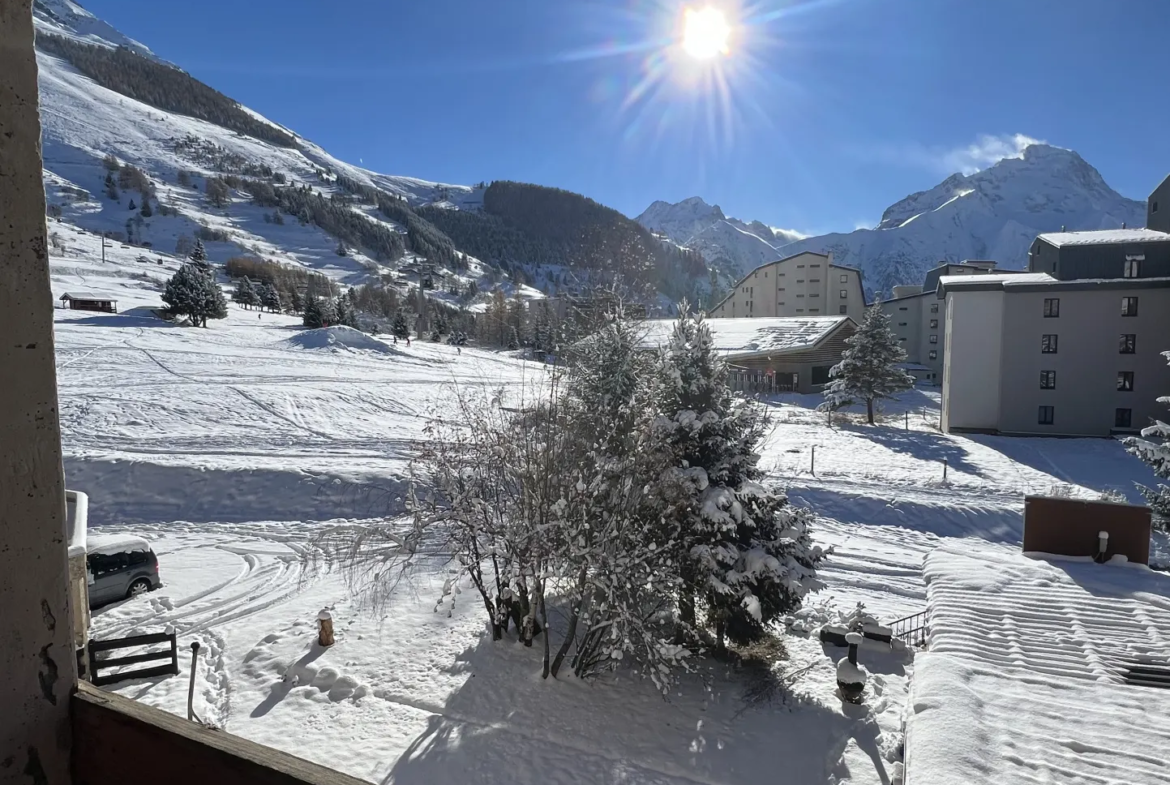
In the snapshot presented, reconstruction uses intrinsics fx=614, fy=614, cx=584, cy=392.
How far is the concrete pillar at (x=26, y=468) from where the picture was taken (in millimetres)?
1219

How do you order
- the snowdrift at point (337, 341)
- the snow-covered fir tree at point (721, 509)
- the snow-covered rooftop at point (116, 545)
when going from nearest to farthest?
the snow-covered fir tree at point (721, 509)
the snow-covered rooftop at point (116, 545)
the snowdrift at point (337, 341)

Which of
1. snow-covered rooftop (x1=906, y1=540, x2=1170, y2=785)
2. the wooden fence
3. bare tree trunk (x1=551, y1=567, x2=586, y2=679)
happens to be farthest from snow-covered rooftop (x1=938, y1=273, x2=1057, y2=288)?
the wooden fence

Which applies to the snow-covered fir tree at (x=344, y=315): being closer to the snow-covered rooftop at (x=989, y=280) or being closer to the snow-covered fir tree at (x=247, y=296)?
the snow-covered fir tree at (x=247, y=296)

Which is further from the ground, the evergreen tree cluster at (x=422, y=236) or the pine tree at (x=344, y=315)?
the evergreen tree cluster at (x=422, y=236)

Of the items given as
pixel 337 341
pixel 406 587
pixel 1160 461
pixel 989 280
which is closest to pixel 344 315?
pixel 337 341

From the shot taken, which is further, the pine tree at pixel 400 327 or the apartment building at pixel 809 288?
the apartment building at pixel 809 288

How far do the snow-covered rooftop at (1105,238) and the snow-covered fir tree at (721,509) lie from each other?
3053 cm

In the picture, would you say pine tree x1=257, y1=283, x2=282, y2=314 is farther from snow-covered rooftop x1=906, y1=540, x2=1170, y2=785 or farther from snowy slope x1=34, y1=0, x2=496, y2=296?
snow-covered rooftop x1=906, y1=540, x2=1170, y2=785

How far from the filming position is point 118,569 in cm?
1355

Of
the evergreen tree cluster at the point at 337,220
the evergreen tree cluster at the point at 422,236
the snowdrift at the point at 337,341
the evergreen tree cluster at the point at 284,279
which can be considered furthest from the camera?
the evergreen tree cluster at the point at 422,236

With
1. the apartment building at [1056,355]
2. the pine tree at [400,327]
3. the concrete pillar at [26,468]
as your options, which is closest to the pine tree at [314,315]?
the pine tree at [400,327]

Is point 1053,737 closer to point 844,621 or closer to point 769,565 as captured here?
point 769,565

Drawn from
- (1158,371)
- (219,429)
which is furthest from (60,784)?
(1158,371)

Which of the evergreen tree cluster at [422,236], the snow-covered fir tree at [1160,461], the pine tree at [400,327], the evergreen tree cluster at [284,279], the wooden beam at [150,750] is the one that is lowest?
the snow-covered fir tree at [1160,461]
